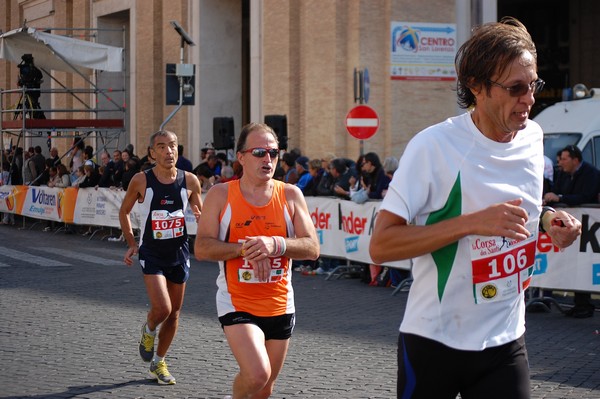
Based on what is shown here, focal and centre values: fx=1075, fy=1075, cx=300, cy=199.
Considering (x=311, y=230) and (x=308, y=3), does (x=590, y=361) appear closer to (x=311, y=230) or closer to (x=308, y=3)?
(x=311, y=230)

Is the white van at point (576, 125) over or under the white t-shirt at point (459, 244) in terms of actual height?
over

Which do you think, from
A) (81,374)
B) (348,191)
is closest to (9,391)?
(81,374)

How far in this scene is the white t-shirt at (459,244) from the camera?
3.78 meters

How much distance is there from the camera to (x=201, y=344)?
411 inches

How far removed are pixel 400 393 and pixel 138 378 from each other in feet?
16.9

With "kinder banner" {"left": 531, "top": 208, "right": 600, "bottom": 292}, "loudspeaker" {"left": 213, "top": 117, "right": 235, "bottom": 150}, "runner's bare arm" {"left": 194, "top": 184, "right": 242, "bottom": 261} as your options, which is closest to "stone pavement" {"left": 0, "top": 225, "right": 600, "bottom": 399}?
"kinder banner" {"left": 531, "top": 208, "right": 600, "bottom": 292}

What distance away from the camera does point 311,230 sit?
6250mm

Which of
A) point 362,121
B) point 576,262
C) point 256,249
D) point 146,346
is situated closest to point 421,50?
point 362,121

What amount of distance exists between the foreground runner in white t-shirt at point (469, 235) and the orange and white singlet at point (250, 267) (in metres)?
2.18

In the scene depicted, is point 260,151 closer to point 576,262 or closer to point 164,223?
point 164,223

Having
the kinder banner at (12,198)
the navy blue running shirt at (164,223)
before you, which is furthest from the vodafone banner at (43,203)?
the navy blue running shirt at (164,223)

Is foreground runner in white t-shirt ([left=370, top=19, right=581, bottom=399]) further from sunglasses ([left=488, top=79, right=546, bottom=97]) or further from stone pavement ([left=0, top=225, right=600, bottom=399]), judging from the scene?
stone pavement ([left=0, top=225, right=600, bottom=399])

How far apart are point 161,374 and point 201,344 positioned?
6.47 feet

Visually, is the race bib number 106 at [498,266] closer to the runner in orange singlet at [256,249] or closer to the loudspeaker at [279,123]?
the runner in orange singlet at [256,249]
